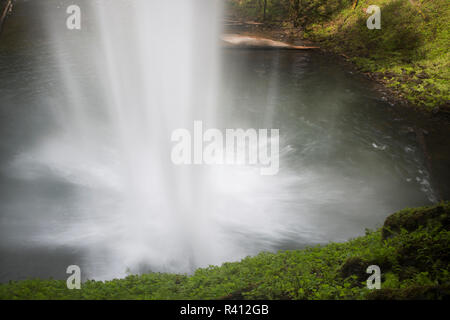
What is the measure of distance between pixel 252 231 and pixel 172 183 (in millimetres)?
3696

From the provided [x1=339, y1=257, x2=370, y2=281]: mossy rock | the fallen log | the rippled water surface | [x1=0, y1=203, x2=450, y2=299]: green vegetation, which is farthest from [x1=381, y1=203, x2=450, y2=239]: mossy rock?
the fallen log

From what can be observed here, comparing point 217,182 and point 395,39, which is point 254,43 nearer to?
point 395,39

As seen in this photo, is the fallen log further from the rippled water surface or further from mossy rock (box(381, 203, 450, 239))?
mossy rock (box(381, 203, 450, 239))

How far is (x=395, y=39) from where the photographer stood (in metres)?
20.4

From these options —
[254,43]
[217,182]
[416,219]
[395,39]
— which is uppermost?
[254,43]

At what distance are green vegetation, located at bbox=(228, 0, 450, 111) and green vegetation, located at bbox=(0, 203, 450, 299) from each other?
38.2 ft

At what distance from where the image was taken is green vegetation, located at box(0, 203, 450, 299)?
501cm

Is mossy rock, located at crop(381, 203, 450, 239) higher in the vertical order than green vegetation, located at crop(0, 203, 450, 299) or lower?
higher

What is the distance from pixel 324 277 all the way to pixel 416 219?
2.27 m

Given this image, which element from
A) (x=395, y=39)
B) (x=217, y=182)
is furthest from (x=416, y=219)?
(x=395, y=39)

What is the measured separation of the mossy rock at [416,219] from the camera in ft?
19.4

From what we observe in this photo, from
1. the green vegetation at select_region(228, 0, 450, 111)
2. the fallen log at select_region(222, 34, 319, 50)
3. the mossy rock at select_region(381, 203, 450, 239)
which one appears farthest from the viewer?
the fallen log at select_region(222, 34, 319, 50)

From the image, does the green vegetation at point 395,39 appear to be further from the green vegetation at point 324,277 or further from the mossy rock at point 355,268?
the mossy rock at point 355,268
